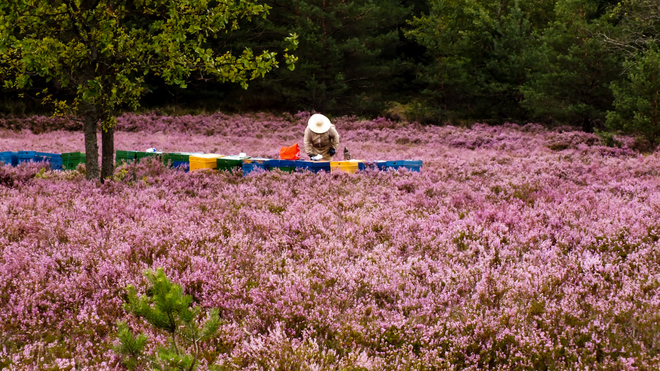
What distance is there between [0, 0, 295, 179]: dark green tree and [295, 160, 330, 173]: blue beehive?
2.48m

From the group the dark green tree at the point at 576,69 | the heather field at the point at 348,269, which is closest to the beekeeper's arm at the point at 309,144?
the heather field at the point at 348,269

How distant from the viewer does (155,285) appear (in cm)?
200

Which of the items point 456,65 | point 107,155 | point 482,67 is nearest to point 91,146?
point 107,155

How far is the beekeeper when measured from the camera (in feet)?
37.1

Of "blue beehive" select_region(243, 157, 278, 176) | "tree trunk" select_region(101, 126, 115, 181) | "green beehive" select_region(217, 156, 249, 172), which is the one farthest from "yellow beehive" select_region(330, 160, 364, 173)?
"tree trunk" select_region(101, 126, 115, 181)

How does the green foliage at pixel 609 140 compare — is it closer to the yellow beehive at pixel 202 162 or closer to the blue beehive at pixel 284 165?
the blue beehive at pixel 284 165

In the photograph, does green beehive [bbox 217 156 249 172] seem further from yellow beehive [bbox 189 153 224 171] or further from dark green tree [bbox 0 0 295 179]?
dark green tree [bbox 0 0 295 179]

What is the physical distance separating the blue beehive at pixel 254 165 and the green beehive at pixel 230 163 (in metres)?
0.22

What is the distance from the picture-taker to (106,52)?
25.2 feet

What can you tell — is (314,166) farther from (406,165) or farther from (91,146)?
(91,146)

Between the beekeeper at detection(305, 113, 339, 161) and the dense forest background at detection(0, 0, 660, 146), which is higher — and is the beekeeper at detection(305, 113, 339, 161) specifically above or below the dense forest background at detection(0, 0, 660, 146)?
below

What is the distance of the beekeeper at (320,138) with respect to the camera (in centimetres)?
1130

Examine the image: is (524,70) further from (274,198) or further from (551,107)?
(274,198)

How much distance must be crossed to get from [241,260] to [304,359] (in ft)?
5.58
